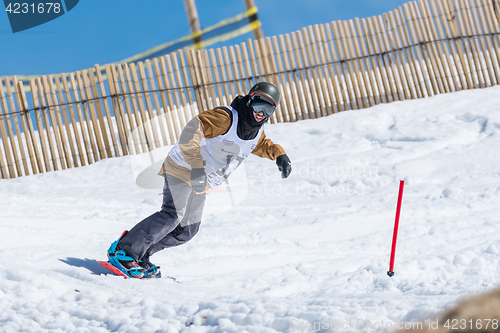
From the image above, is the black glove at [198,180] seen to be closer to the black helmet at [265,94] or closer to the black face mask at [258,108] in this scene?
the black face mask at [258,108]

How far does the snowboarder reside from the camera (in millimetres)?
2895

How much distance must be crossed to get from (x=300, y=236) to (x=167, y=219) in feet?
5.40

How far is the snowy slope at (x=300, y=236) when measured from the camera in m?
2.01

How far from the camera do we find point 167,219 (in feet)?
9.59

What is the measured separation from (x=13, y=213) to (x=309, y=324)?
3.91 m

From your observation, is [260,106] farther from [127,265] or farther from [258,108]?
[127,265]

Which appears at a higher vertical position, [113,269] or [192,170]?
[192,170]

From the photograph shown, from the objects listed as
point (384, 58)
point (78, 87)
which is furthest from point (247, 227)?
point (384, 58)

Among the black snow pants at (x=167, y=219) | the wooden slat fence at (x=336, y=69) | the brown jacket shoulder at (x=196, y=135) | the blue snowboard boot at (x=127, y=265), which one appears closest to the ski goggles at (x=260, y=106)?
the brown jacket shoulder at (x=196, y=135)

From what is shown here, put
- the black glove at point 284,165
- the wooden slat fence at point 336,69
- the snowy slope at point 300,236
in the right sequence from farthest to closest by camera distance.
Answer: the wooden slat fence at point 336,69 → the black glove at point 284,165 → the snowy slope at point 300,236

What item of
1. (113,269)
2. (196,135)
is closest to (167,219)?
(113,269)

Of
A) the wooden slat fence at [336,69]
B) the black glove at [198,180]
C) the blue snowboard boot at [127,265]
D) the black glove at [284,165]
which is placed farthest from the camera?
the wooden slat fence at [336,69]

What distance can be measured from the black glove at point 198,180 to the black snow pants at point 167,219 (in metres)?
0.19

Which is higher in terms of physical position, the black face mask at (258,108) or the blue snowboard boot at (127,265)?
the black face mask at (258,108)
